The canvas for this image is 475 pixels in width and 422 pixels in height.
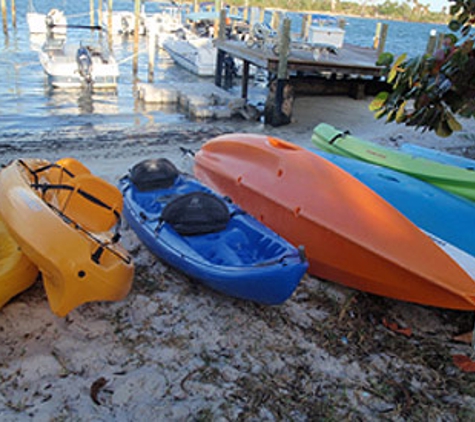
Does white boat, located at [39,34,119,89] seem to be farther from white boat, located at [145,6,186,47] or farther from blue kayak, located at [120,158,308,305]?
blue kayak, located at [120,158,308,305]

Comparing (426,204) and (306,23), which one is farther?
(306,23)

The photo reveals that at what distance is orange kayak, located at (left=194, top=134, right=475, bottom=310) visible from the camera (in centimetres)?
410

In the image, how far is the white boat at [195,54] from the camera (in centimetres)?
1939

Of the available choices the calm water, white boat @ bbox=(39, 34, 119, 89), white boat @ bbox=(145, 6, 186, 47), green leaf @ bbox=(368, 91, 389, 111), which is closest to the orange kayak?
green leaf @ bbox=(368, 91, 389, 111)

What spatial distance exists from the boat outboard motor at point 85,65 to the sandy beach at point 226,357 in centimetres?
1165

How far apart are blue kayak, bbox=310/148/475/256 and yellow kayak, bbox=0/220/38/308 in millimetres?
3507

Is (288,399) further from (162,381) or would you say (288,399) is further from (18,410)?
(18,410)

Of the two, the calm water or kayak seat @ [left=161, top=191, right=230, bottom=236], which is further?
the calm water

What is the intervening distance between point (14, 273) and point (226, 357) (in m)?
1.75

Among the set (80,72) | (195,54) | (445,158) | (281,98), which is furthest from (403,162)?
(195,54)

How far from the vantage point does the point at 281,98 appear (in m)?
11.2

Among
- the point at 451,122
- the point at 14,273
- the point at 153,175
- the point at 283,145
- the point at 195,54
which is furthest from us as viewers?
the point at 195,54

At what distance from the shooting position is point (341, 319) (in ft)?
13.7

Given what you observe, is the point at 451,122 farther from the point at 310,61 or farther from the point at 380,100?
the point at 310,61
